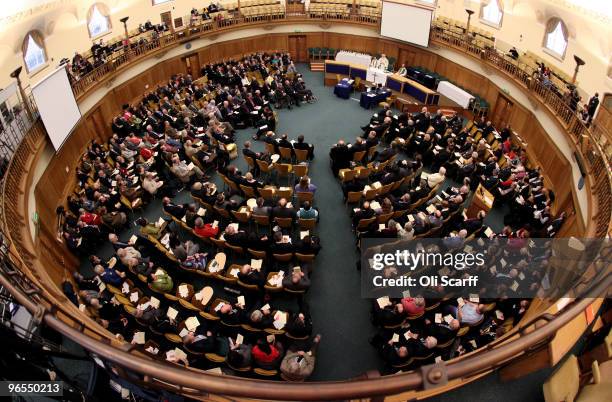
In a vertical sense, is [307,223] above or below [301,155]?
below

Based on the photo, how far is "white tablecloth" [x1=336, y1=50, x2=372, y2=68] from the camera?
21219 millimetres

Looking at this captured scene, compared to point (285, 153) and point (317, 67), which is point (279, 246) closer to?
point (285, 153)

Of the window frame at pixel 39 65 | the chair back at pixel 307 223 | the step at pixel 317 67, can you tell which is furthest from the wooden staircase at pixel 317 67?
the chair back at pixel 307 223

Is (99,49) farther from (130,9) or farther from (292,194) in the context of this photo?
(292,194)

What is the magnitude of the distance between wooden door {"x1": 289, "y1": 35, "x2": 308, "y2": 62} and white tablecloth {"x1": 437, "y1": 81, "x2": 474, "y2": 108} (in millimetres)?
8399

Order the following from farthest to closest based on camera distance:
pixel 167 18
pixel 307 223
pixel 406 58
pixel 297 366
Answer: pixel 406 58, pixel 167 18, pixel 307 223, pixel 297 366

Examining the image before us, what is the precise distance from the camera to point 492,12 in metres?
17.9

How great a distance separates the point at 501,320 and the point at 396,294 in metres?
2.33

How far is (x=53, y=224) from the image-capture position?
39.1 feet

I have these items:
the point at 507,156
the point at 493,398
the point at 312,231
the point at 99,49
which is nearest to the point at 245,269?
the point at 312,231

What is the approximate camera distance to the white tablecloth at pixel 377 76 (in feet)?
65.4

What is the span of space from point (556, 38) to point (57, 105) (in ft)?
58.1

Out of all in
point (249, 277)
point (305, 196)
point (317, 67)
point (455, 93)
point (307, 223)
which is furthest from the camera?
point (317, 67)

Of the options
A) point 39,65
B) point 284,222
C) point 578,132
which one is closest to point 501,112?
point 578,132
